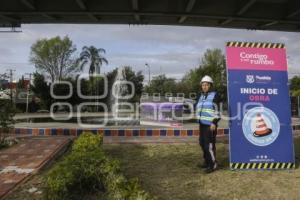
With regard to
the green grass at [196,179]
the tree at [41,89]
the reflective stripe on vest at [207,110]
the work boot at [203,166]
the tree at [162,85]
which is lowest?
the green grass at [196,179]

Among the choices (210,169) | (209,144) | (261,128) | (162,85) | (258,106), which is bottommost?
(210,169)

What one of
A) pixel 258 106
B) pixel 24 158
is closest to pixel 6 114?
pixel 24 158

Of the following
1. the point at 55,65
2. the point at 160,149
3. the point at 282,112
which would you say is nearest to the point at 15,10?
the point at 160,149

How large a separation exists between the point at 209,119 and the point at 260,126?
1.16 m

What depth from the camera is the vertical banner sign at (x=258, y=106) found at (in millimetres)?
8492

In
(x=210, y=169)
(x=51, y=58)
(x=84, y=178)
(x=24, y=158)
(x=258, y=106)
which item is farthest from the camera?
(x=51, y=58)

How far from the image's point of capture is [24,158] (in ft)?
30.7

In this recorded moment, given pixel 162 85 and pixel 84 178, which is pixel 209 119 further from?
pixel 162 85

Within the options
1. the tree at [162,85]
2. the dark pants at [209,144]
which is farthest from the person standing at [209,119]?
the tree at [162,85]

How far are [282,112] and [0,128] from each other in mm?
7593

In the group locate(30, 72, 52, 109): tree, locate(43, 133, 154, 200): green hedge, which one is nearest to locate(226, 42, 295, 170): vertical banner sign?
locate(43, 133, 154, 200): green hedge

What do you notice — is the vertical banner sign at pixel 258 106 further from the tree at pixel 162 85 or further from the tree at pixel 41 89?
the tree at pixel 162 85

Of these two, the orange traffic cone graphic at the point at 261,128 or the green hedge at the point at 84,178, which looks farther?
the orange traffic cone graphic at the point at 261,128

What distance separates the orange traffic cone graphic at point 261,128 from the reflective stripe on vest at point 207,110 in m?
1.01
